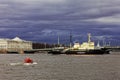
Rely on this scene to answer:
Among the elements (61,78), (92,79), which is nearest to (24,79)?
(61,78)

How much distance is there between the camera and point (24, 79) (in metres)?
61.8

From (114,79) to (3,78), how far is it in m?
17.0

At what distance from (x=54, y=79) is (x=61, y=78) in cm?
171

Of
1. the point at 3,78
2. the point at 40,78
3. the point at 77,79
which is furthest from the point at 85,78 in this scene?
the point at 3,78

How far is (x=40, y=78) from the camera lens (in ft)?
209

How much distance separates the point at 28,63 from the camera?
10544 cm

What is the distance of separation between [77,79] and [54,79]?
3452mm

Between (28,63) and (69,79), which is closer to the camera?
(69,79)

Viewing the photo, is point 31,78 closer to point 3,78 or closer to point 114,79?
point 3,78

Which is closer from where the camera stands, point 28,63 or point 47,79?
point 47,79

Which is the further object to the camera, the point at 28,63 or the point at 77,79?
the point at 28,63

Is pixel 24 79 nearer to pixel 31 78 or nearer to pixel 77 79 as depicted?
pixel 31 78

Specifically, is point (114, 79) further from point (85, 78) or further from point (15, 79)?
point (15, 79)

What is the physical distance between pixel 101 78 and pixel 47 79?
8208mm
